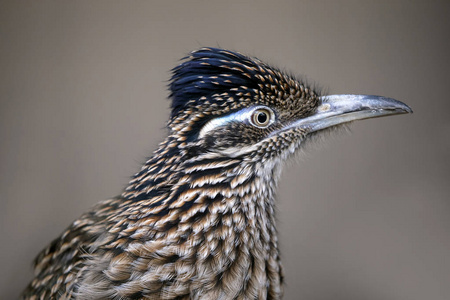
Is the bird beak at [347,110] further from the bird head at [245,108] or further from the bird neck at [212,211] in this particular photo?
the bird neck at [212,211]

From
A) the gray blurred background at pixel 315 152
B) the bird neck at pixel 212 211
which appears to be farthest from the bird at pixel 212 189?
the gray blurred background at pixel 315 152

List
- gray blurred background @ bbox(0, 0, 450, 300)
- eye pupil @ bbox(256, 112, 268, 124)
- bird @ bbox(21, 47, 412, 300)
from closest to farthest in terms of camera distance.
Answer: bird @ bbox(21, 47, 412, 300) → eye pupil @ bbox(256, 112, 268, 124) → gray blurred background @ bbox(0, 0, 450, 300)

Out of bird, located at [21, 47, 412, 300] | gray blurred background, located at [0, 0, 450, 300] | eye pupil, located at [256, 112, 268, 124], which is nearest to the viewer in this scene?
bird, located at [21, 47, 412, 300]

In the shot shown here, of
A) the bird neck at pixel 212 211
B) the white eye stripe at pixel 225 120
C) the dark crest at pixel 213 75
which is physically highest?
the dark crest at pixel 213 75

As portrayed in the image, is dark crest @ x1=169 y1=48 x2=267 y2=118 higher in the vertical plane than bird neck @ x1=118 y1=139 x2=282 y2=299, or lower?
higher

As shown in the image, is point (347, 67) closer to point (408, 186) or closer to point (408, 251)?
point (408, 186)

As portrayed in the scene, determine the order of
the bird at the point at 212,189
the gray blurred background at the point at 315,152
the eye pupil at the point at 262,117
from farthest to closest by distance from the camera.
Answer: the gray blurred background at the point at 315,152
the eye pupil at the point at 262,117
the bird at the point at 212,189

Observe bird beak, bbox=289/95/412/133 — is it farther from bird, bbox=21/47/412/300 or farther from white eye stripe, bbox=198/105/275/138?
white eye stripe, bbox=198/105/275/138

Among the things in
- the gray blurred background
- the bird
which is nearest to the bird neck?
the bird
